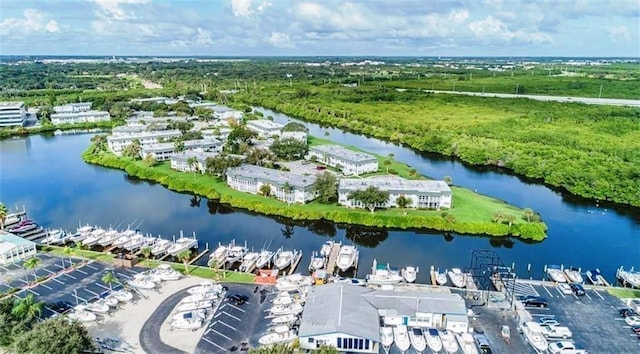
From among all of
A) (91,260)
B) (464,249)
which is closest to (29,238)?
(91,260)

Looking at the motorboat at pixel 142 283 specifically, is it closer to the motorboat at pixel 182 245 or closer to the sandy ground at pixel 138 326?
the sandy ground at pixel 138 326

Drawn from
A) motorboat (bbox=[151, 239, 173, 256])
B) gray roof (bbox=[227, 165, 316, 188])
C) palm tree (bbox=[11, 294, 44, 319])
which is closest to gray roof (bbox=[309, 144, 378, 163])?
gray roof (bbox=[227, 165, 316, 188])

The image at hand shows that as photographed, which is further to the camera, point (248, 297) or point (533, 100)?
point (533, 100)

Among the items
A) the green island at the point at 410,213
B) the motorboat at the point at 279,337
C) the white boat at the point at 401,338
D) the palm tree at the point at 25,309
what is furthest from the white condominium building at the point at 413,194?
the palm tree at the point at 25,309

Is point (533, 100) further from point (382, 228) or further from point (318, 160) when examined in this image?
point (382, 228)

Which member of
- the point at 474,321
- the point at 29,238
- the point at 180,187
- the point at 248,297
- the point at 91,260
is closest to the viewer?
the point at 474,321

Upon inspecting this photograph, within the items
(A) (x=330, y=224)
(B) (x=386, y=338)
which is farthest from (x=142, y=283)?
(A) (x=330, y=224)
